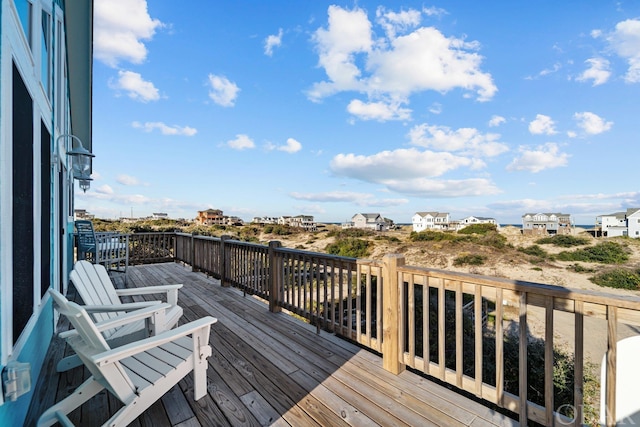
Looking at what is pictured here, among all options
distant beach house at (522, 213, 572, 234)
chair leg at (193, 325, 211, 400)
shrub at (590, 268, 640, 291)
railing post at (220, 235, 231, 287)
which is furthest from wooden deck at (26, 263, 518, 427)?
distant beach house at (522, 213, 572, 234)

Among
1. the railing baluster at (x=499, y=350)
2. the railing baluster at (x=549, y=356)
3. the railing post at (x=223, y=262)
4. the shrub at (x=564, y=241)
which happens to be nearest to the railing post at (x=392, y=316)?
the railing baluster at (x=499, y=350)

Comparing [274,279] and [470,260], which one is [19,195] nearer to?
[274,279]

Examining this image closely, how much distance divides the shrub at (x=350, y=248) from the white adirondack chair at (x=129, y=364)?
1671 centimetres

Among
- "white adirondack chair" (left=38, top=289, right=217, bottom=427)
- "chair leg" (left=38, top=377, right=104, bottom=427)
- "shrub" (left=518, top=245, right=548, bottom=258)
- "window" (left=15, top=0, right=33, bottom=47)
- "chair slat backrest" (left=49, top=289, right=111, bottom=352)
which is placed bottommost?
"shrub" (left=518, top=245, right=548, bottom=258)

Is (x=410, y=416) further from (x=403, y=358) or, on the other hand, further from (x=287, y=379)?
(x=287, y=379)

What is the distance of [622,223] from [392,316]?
51.8 meters

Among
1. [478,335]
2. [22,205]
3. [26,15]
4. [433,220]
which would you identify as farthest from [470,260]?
[433,220]

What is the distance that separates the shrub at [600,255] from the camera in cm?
1778

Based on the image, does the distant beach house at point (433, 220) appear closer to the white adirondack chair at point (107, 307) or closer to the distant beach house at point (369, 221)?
the distant beach house at point (369, 221)

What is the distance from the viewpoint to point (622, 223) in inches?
1404

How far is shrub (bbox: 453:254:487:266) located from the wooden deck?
585 inches

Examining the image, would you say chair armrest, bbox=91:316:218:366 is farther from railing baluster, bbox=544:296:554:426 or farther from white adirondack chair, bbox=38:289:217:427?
railing baluster, bbox=544:296:554:426

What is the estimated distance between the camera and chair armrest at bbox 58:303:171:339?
5.99 ft

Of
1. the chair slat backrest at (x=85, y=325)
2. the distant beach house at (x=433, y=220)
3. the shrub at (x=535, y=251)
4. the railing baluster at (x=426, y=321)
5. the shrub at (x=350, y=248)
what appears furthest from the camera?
the distant beach house at (x=433, y=220)
